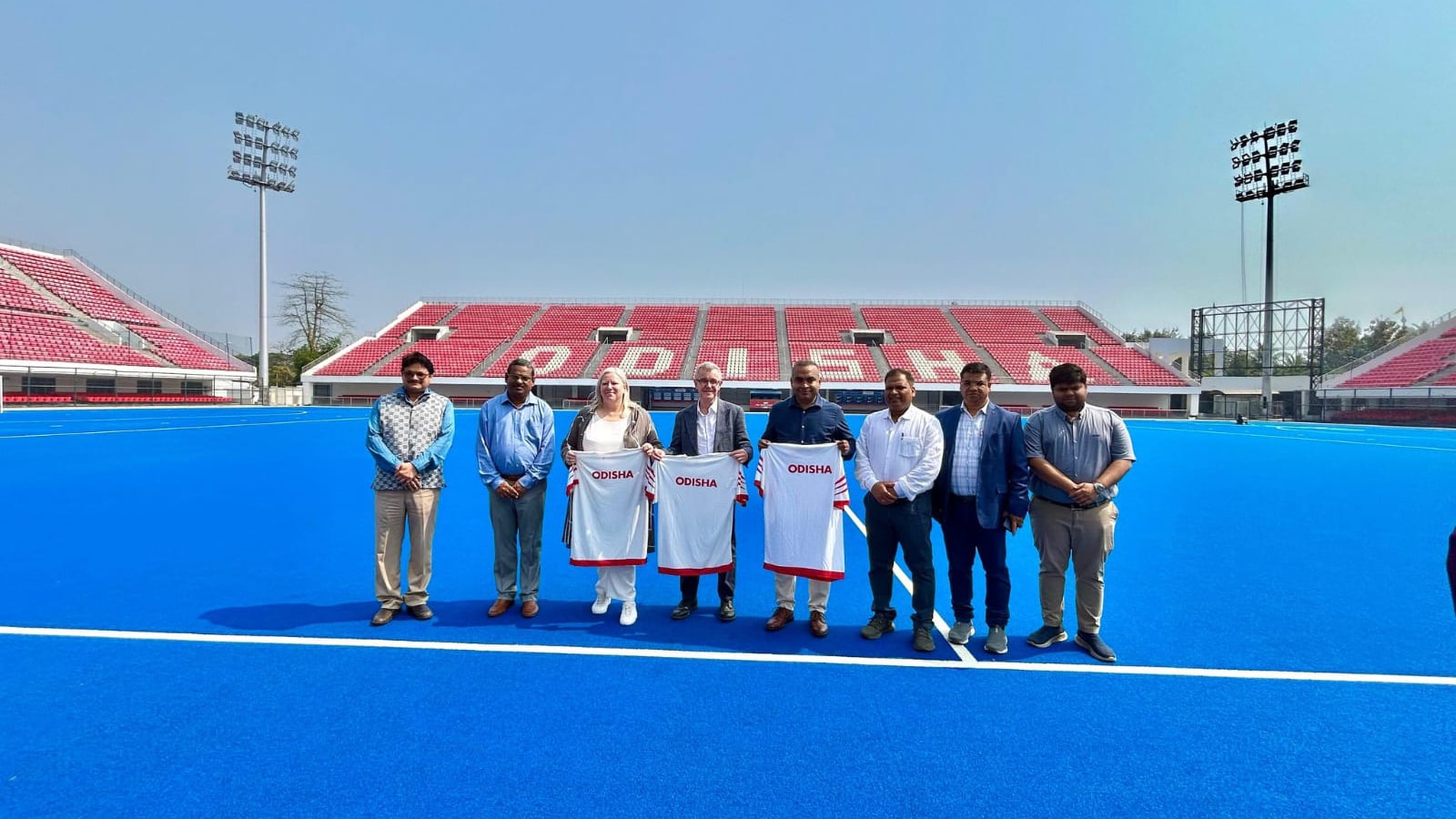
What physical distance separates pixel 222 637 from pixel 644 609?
8.45 ft

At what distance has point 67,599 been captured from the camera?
485 centimetres

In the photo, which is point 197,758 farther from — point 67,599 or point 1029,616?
point 1029,616

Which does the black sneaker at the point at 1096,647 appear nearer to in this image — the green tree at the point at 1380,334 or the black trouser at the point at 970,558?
the black trouser at the point at 970,558

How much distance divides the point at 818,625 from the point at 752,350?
4831 cm

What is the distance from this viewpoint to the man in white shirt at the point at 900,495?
416cm

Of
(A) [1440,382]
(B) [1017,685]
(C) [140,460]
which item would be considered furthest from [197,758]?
(A) [1440,382]

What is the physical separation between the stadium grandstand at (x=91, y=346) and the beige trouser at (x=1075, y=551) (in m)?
45.6

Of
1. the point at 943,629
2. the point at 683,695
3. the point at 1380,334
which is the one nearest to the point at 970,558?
the point at 943,629

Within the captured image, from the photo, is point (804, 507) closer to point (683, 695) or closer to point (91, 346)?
point (683, 695)

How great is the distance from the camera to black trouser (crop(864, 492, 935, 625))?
4.18 meters

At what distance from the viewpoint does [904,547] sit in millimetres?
4188

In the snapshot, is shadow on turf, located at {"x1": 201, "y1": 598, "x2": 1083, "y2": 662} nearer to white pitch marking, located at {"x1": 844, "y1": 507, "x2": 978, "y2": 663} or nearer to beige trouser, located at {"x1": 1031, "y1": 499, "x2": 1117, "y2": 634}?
white pitch marking, located at {"x1": 844, "y1": 507, "x2": 978, "y2": 663}

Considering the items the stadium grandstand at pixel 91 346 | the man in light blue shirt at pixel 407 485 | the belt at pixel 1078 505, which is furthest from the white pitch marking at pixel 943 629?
the stadium grandstand at pixel 91 346

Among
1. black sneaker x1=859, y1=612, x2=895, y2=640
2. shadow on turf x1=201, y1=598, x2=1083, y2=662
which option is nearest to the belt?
shadow on turf x1=201, y1=598, x2=1083, y2=662
